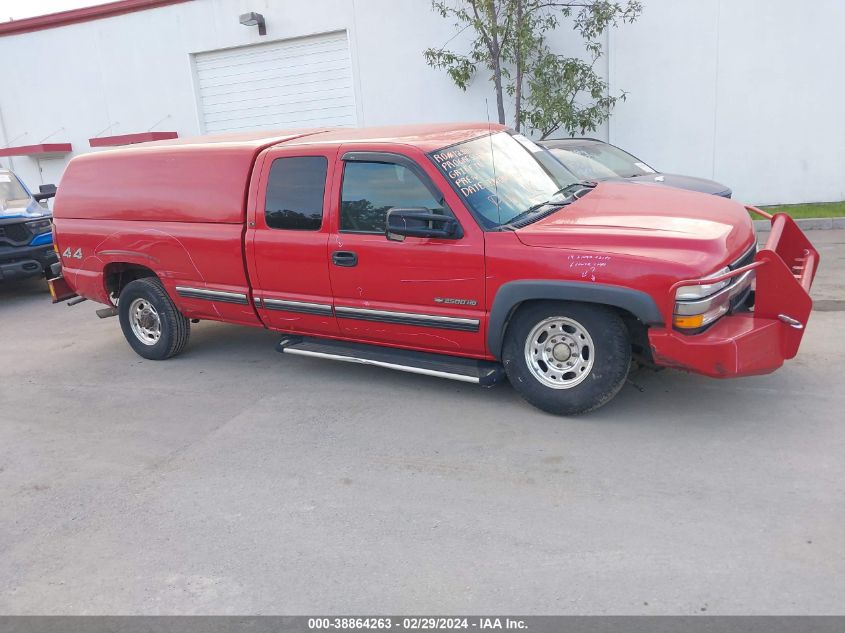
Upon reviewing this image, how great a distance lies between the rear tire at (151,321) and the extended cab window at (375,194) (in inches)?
85.0

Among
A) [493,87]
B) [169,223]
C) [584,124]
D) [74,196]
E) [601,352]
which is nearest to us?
[601,352]

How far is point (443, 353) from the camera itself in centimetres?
514

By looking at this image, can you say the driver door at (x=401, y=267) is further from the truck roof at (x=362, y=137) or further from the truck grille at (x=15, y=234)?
the truck grille at (x=15, y=234)

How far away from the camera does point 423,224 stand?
15.4 feet

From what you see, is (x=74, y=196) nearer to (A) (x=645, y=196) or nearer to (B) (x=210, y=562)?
(B) (x=210, y=562)

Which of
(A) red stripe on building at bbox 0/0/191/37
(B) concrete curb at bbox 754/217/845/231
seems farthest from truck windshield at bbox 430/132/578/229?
(A) red stripe on building at bbox 0/0/191/37

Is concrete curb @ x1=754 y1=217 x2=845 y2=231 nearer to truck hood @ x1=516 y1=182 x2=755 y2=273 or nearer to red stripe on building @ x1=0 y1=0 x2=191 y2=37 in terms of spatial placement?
truck hood @ x1=516 y1=182 x2=755 y2=273

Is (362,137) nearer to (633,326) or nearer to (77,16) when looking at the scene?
(633,326)

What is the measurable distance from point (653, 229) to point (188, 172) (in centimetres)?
373

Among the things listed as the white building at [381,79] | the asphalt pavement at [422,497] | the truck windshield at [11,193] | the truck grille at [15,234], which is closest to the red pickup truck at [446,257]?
the asphalt pavement at [422,497]

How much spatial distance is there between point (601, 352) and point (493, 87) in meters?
9.64

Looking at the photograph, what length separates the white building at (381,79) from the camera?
38.3 feet

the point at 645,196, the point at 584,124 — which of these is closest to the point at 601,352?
the point at 645,196

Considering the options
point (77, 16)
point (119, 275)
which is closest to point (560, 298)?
point (119, 275)
